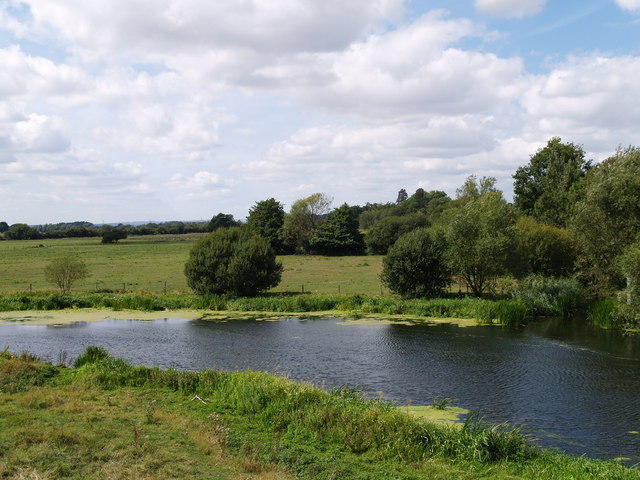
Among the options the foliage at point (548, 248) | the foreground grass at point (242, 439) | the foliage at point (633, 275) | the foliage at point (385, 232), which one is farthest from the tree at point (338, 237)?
the foreground grass at point (242, 439)

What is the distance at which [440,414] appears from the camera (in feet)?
54.0

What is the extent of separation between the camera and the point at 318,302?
131 ft

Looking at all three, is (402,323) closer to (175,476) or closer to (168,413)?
(168,413)

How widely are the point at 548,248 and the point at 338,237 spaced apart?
47.4 m

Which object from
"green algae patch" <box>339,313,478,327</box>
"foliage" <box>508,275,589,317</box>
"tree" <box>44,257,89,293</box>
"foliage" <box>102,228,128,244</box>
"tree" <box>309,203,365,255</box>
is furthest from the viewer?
"foliage" <box>102,228,128,244</box>

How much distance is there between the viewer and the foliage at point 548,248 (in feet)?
141

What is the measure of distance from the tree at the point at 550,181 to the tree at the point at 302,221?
3954 cm

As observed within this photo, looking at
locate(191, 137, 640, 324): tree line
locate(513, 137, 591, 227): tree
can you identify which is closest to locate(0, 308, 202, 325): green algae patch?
locate(191, 137, 640, 324): tree line

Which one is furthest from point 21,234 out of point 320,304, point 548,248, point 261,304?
point 548,248

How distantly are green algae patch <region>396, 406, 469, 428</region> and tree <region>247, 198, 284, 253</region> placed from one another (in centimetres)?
7417

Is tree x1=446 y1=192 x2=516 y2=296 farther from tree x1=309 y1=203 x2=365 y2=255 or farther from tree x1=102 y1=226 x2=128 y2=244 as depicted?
tree x1=102 y1=226 x2=128 y2=244

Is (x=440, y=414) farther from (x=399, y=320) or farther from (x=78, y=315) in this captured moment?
(x=78, y=315)

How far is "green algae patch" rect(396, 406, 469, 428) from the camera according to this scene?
15.7 meters

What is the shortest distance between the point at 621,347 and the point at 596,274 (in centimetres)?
1082
